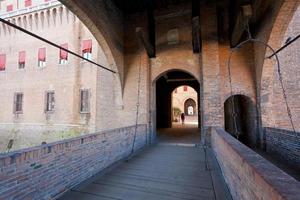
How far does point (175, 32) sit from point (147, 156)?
4.75 metres

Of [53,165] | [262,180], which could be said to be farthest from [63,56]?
[262,180]

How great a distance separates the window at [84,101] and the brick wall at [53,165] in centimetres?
895

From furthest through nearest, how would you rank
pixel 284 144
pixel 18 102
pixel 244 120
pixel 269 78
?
pixel 18 102, pixel 244 120, pixel 269 78, pixel 284 144

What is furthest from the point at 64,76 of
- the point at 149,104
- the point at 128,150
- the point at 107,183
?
the point at 107,183

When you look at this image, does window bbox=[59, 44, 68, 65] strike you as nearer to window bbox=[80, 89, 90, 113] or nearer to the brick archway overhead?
window bbox=[80, 89, 90, 113]

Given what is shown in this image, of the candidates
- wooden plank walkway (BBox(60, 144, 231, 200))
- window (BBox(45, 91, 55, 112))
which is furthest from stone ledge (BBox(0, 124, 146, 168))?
window (BBox(45, 91, 55, 112))

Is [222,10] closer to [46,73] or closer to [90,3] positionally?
[90,3]

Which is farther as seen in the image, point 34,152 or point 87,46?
point 87,46

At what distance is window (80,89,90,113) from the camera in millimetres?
12812

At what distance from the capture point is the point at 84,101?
1302 centimetres

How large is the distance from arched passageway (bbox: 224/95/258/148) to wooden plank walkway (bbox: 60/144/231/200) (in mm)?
2813

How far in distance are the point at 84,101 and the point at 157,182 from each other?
419 inches

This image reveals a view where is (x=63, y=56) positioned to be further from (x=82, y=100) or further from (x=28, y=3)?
(x=28, y=3)

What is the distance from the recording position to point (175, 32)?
24.4 feet
